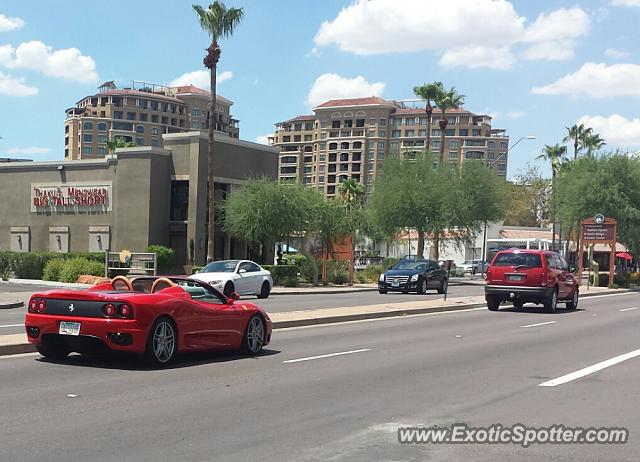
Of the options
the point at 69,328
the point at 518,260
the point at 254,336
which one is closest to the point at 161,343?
the point at 69,328

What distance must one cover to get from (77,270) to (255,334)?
24.4 m

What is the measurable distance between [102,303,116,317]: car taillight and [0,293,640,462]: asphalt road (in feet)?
2.62

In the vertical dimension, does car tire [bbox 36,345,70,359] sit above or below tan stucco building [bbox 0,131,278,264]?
below

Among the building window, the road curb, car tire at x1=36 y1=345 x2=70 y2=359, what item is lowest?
the road curb

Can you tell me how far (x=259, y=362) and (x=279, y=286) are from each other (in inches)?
1075

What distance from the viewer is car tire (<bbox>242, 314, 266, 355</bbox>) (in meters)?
12.9

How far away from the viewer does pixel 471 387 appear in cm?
1052

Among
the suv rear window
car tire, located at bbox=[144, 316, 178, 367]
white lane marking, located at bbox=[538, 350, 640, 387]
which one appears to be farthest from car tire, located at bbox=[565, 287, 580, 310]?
car tire, located at bbox=[144, 316, 178, 367]

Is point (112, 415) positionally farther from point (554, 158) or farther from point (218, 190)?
point (554, 158)

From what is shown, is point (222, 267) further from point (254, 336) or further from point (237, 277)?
point (254, 336)

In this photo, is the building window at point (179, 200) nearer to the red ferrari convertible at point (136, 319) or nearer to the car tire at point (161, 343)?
the red ferrari convertible at point (136, 319)

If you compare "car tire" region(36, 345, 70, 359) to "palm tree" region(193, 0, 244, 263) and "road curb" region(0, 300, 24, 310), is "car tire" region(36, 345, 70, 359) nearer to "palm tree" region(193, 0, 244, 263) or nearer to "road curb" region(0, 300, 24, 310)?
"road curb" region(0, 300, 24, 310)

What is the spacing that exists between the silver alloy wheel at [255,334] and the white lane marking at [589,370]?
180 inches

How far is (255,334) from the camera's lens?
13070 mm
